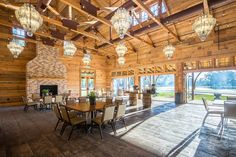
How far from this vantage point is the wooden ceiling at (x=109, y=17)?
5.00 m

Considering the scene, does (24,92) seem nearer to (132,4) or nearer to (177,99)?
(132,4)

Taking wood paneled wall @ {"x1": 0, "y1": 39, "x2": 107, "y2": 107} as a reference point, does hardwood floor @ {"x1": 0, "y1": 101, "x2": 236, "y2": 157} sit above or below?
below

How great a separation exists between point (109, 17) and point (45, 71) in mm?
6480

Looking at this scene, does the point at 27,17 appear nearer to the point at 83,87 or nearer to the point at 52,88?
the point at 52,88

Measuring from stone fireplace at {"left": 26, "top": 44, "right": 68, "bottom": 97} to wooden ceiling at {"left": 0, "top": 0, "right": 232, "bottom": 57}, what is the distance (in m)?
1.26

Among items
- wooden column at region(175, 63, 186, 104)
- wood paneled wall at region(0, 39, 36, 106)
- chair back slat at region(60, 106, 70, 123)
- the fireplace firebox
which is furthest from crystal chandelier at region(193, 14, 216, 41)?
wood paneled wall at region(0, 39, 36, 106)

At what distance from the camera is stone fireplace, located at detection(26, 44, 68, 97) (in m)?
8.93

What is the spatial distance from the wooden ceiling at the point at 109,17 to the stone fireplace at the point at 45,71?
126 centimetres

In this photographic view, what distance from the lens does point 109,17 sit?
6.11 metres

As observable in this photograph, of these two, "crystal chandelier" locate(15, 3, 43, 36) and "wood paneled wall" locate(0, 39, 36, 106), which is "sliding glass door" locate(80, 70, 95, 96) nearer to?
"wood paneled wall" locate(0, 39, 36, 106)

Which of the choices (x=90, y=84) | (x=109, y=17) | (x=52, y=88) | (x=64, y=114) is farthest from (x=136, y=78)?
(x=64, y=114)

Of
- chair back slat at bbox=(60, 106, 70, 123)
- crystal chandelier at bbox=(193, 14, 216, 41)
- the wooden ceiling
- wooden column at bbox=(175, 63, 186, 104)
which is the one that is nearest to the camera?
chair back slat at bbox=(60, 106, 70, 123)

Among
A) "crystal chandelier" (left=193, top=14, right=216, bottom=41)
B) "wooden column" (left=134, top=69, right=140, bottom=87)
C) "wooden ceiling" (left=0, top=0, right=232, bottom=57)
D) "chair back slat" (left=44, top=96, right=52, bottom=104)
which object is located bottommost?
"chair back slat" (left=44, top=96, right=52, bottom=104)

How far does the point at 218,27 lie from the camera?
723cm
